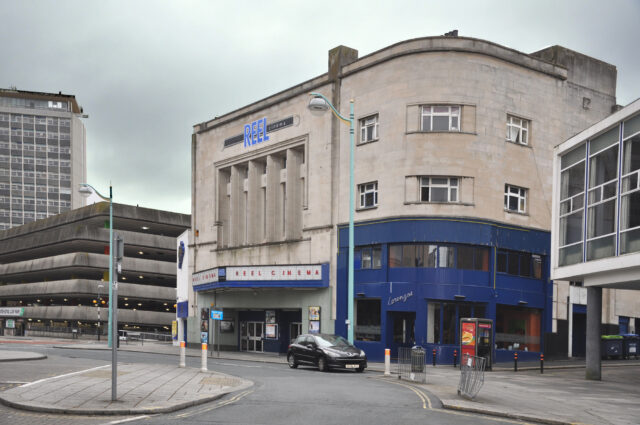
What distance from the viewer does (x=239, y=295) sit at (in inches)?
1759

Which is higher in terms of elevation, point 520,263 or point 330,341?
point 520,263

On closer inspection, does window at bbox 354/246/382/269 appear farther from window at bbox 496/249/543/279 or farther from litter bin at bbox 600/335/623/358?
litter bin at bbox 600/335/623/358

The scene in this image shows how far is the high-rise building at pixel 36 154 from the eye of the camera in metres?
130

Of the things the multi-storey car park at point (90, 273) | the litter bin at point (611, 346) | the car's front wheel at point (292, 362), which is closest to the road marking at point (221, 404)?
the car's front wheel at point (292, 362)

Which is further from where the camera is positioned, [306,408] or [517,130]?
[517,130]

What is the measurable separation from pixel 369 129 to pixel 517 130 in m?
7.61

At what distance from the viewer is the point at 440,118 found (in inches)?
1355

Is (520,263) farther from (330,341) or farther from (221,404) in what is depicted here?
(221,404)

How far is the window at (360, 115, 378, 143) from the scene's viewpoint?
36344 millimetres

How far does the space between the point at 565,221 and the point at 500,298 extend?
303 inches

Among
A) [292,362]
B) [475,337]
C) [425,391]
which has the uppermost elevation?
[475,337]

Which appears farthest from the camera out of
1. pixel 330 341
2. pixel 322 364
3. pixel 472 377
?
pixel 330 341

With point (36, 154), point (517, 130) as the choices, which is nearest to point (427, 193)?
point (517, 130)

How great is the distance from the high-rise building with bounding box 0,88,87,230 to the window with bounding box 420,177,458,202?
110775mm
